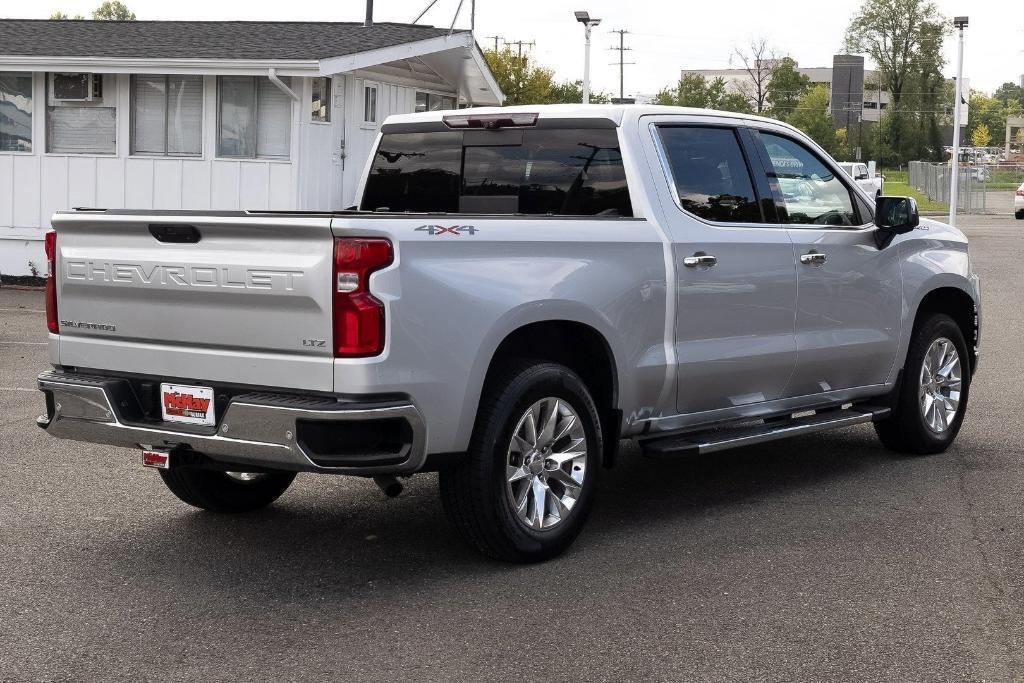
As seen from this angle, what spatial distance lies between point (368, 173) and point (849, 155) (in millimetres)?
99985

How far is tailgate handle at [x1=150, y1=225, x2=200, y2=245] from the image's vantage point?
5.59 m

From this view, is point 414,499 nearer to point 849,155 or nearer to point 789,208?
point 789,208

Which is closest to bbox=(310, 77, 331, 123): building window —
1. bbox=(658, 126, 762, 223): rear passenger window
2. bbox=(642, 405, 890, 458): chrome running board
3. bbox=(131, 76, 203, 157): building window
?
bbox=(131, 76, 203, 157): building window

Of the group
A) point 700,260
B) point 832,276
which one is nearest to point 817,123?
point 832,276

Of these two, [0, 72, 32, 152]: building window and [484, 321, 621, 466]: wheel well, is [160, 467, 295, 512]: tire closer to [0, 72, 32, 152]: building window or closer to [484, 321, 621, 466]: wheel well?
[484, 321, 621, 466]: wheel well

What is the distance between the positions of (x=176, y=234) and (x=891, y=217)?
4.02m

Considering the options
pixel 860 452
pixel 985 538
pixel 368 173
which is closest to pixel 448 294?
pixel 368 173

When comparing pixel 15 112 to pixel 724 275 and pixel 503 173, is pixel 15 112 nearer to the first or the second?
pixel 503 173

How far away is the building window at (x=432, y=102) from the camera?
2320 cm

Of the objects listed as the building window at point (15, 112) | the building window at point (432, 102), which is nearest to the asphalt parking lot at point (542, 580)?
the building window at point (15, 112)

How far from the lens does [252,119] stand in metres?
19.6

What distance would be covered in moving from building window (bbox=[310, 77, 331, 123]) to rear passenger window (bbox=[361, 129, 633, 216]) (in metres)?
12.5

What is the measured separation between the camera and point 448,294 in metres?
5.54

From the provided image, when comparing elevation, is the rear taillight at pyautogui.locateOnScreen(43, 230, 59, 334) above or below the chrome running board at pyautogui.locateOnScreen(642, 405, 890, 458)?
above
